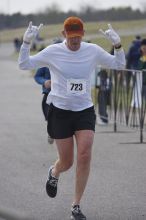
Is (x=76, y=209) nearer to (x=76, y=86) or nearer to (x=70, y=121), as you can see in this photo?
(x=70, y=121)

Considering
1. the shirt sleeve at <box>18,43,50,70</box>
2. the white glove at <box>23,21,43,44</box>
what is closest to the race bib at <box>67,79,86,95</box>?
the shirt sleeve at <box>18,43,50,70</box>

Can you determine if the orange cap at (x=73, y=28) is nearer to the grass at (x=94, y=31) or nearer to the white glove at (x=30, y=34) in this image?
the white glove at (x=30, y=34)

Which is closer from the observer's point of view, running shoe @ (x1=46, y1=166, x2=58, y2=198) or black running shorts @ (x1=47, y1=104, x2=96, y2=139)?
black running shorts @ (x1=47, y1=104, x2=96, y2=139)

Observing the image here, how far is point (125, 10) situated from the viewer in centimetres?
8244

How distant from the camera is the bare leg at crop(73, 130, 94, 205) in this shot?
7.20m

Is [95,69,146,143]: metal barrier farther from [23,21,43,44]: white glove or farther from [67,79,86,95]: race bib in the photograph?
[67,79,86,95]: race bib

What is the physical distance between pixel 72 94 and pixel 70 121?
26cm

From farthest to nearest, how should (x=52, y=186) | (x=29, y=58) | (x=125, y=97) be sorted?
(x=125, y=97), (x=52, y=186), (x=29, y=58)

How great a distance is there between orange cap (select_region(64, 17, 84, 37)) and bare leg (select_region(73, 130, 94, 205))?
3.03ft

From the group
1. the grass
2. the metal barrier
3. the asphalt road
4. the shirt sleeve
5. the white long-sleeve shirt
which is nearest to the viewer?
the white long-sleeve shirt

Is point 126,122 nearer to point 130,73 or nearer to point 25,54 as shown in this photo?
point 130,73

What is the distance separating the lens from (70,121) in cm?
736

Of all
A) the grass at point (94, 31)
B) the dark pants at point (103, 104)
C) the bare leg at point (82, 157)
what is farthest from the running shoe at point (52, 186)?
the grass at point (94, 31)

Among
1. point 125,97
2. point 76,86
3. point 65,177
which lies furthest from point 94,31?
point 76,86
